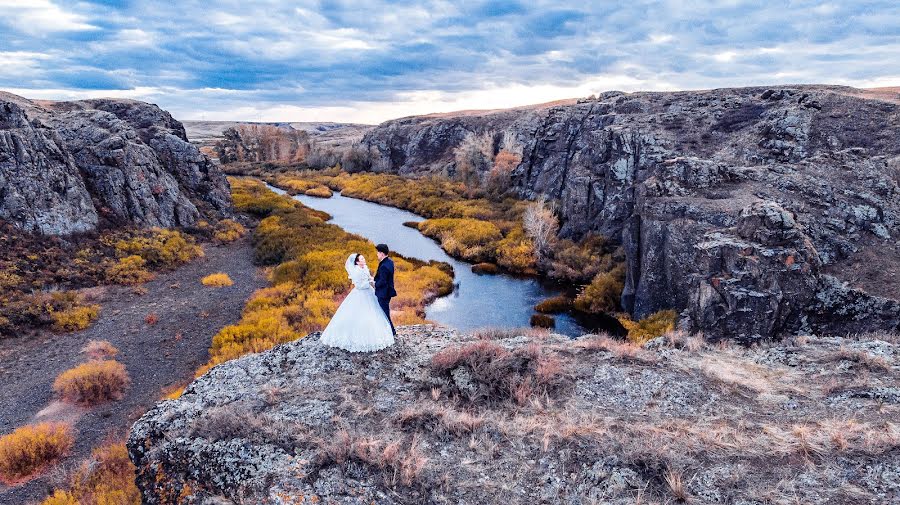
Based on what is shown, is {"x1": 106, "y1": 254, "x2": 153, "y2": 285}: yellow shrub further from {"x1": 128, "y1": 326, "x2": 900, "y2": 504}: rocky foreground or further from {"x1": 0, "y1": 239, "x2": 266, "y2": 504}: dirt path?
{"x1": 128, "y1": 326, "x2": 900, "y2": 504}: rocky foreground

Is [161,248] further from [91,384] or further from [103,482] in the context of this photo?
[103,482]

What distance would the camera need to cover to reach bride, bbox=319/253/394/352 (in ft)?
41.4

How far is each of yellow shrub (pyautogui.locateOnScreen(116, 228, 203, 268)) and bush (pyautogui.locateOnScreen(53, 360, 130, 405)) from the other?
16.7 metres

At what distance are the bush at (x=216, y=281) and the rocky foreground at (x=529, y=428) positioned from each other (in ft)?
59.3

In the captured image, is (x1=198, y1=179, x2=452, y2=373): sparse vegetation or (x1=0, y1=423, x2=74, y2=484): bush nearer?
(x1=0, y1=423, x2=74, y2=484): bush

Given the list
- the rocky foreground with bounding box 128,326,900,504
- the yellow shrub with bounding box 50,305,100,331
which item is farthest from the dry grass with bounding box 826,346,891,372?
the yellow shrub with bounding box 50,305,100,331

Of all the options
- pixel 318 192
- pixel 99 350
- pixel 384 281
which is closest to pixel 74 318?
pixel 99 350

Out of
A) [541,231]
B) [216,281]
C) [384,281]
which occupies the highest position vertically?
[384,281]

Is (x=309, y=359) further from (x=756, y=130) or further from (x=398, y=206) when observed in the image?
(x=398, y=206)

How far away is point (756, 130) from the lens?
36.1 m

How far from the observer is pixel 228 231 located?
1678 inches

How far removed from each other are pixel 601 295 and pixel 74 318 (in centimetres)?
2762

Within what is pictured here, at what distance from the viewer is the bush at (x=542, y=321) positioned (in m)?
26.4

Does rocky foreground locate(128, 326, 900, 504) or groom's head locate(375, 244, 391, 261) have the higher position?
groom's head locate(375, 244, 391, 261)
